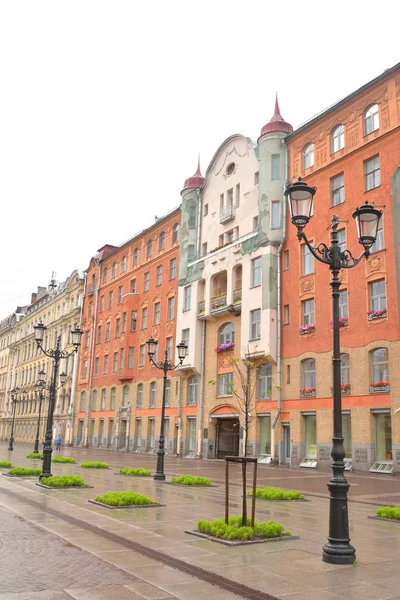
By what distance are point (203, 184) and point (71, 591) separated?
40777mm

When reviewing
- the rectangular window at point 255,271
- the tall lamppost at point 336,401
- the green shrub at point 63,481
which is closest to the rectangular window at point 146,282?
the rectangular window at point 255,271

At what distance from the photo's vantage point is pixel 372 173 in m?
31.0

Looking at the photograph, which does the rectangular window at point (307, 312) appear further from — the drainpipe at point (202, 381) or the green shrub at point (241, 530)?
the green shrub at point (241, 530)

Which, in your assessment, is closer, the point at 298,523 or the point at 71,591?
the point at 71,591

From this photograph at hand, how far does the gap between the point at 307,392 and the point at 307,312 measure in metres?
4.77

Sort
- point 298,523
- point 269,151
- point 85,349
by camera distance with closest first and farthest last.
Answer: point 298,523 < point 269,151 < point 85,349

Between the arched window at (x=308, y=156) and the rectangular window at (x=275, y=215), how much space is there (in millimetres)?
2948

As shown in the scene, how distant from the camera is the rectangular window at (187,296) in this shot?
145 ft

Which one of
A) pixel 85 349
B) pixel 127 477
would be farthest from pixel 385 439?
pixel 85 349

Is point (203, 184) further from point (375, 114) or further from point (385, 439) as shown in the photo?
point (385, 439)

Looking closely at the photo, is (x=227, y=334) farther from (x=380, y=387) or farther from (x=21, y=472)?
(x=21, y=472)

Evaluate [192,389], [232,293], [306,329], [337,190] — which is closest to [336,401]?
[306,329]

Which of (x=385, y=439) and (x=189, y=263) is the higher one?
(x=189, y=263)

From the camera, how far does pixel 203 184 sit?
4500 centimetres
